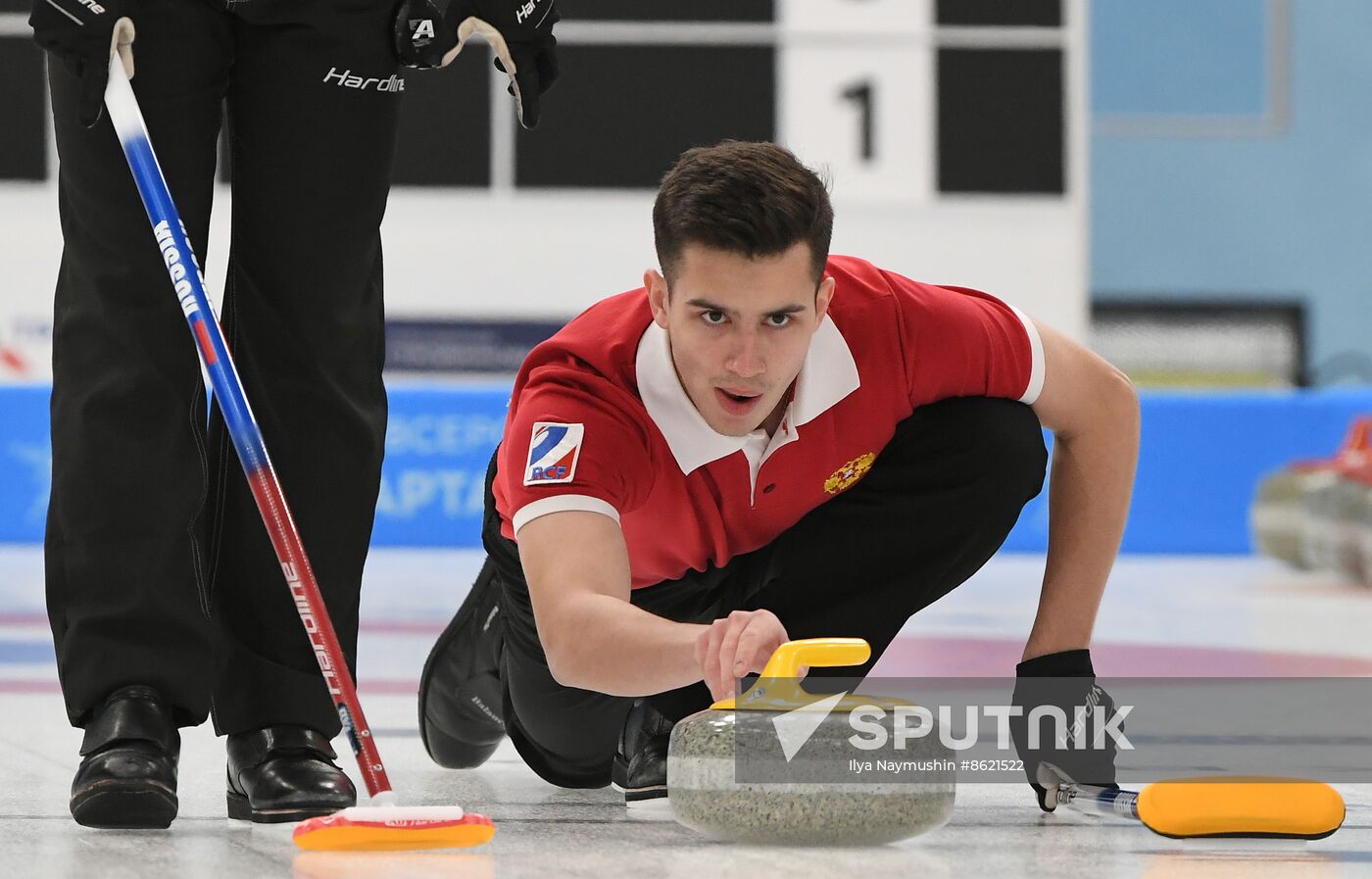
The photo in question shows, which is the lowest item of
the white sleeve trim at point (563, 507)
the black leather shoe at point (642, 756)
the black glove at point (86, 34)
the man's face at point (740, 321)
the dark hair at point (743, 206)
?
the black leather shoe at point (642, 756)

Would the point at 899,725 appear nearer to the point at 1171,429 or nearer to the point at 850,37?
the point at 1171,429

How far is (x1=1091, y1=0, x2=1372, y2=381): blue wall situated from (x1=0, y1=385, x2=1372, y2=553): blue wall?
21.3 feet

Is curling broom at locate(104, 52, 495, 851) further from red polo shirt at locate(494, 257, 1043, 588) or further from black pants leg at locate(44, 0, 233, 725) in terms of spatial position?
red polo shirt at locate(494, 257, 1043, 588)

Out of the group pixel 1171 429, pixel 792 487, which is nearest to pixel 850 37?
pixel 1171 429

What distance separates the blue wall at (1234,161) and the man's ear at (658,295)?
41.5ft

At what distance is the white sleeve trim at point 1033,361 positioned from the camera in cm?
235

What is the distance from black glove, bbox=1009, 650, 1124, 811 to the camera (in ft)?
7.18

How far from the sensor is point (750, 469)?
2.23 m

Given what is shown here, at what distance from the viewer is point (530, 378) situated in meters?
2.12

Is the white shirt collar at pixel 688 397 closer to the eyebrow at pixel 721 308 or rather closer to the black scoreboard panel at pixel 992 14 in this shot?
the eyebrow at pixel 721 308

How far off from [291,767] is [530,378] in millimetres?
522

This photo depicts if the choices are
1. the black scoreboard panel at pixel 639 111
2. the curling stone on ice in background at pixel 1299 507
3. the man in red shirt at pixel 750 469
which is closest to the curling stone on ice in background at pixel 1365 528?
the curling stone on ice in background at pixel 1299 507

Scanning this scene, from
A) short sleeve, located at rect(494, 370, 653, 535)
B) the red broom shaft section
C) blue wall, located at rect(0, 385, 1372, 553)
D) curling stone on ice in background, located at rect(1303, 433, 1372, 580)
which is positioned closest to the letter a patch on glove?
short sleeve, located at rect(494, 370, 653, 535)

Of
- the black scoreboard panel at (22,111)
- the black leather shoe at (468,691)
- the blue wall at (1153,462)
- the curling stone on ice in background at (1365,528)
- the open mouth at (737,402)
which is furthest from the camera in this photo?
the black scoreboard panel at (22,111)
